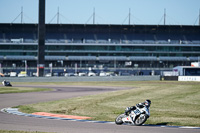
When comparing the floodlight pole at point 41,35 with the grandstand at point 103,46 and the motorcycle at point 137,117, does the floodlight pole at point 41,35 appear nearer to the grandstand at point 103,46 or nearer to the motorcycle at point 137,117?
the grandstand at point 103,46

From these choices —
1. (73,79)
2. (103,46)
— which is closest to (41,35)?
(73,79)

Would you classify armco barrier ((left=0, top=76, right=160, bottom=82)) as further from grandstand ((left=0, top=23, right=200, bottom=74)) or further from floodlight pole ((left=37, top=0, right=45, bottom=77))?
grandstand ((left=0, top=23, right=200, bottom=74))

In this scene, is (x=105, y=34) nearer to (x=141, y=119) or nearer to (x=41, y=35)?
(x=41, y=35)

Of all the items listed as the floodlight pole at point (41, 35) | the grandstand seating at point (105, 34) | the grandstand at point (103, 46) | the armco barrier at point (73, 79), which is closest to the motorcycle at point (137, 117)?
the armco barrier at point (73, 79)

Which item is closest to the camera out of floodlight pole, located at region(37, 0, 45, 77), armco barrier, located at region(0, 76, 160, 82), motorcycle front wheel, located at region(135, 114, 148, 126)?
motorcycle front wheel, located at region(135, 114, 148, 126)

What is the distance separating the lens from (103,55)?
122375 mm

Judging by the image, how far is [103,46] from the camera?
121 metres

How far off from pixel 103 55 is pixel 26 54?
975 inches

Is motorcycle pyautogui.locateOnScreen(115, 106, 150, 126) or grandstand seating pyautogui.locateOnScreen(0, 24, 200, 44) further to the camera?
grandstand seating pyautogui.locateOnScreen(0, 24, 200, 44)

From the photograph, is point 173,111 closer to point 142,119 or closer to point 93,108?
point 93,108

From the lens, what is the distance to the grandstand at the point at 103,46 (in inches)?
4690

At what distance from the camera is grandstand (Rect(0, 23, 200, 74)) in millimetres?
119125

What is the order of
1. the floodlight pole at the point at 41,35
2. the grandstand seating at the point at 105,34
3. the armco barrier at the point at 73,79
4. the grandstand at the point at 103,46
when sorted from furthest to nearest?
the grandstand seating at the point at 105,34
the grandstand at the point at 103,46
the floodlight pole at the point at 41,35
the armco barrier at the point at 73,79

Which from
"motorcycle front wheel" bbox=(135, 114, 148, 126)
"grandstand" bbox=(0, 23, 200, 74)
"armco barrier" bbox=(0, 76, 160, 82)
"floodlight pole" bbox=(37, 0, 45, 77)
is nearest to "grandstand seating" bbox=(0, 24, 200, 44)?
"grandstand" bbox=(0, 23, 200, 74)
